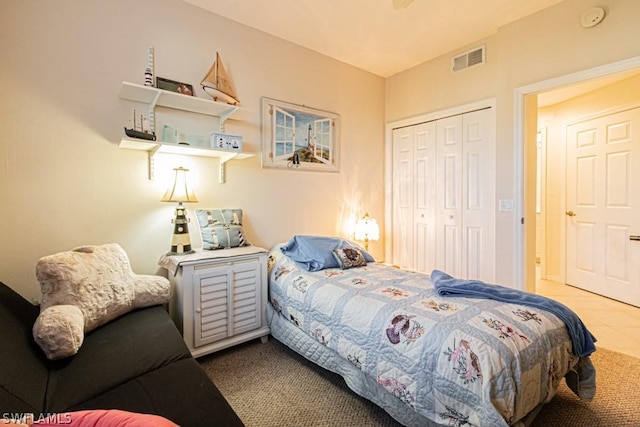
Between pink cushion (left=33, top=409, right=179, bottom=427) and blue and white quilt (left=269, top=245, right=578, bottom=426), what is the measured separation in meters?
1.03

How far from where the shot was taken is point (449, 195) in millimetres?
3365

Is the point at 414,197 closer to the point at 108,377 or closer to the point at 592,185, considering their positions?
the point at 592,185

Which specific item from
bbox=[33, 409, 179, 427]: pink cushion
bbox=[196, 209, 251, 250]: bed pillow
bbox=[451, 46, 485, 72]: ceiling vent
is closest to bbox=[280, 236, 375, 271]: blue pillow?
bbox=[196, 209, 251, 250]: bed pillow

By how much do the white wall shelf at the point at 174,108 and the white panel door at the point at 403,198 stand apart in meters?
2.14

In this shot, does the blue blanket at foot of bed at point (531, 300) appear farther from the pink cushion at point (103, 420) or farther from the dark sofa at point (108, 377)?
the pink cushion at point (103, 420)

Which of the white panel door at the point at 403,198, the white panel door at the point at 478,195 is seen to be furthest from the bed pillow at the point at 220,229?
the white panel door at the point at 478,195

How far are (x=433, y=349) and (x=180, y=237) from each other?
191cm

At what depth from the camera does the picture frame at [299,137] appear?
9.64 ft

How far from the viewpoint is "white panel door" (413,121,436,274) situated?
3.53m

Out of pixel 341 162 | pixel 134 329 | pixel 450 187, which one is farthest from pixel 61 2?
pixel 450 187

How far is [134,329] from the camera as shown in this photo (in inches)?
62.3

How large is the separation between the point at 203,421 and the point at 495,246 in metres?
2.89

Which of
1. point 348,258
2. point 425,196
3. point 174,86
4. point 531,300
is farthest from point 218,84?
point 531,300

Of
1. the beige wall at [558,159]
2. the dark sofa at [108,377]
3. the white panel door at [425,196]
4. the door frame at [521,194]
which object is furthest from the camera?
the beige wall at [558,159]
